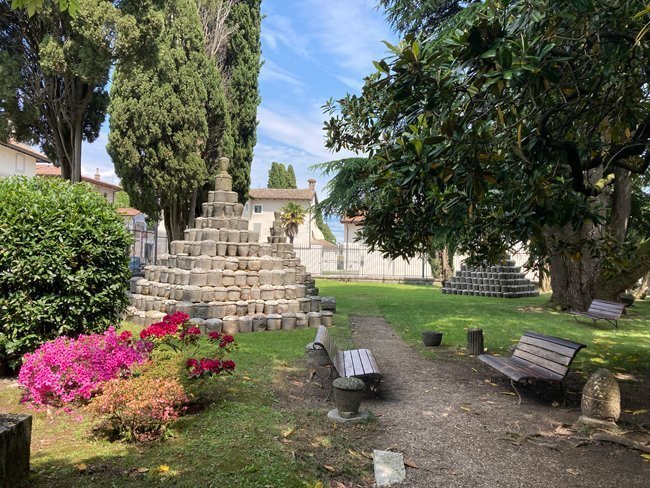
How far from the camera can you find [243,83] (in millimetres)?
24000

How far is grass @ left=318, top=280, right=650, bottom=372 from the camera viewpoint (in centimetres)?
900

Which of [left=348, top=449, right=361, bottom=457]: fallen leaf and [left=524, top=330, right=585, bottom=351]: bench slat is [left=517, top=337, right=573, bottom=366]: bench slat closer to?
[left=524, top=330, right=585, bottom=351]: bench slat

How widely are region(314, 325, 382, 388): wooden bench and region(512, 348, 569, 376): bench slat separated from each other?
225 cm

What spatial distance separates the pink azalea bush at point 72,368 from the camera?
16.7 feet

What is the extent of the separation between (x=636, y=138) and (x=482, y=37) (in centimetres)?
309

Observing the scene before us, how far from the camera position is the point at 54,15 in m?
12.5

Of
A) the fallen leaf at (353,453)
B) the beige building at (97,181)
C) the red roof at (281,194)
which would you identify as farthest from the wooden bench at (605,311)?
the beige building at (97,181)

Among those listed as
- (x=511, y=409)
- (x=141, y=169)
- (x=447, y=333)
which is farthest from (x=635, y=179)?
(x=141, y=169)

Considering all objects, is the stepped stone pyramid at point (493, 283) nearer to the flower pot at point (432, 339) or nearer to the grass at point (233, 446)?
the flower pot at point (432, 339)

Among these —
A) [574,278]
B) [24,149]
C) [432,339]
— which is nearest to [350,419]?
[432,339]

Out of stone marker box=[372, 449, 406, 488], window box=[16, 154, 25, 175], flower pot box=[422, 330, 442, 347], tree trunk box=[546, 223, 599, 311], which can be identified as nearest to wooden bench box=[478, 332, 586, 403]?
stone marker box=[372, 449, 406, 488]

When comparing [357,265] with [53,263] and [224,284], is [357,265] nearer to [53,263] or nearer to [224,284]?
[224,284]

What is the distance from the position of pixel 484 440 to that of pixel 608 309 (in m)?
10.6

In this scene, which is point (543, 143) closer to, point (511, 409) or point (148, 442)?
point (511, 409)
